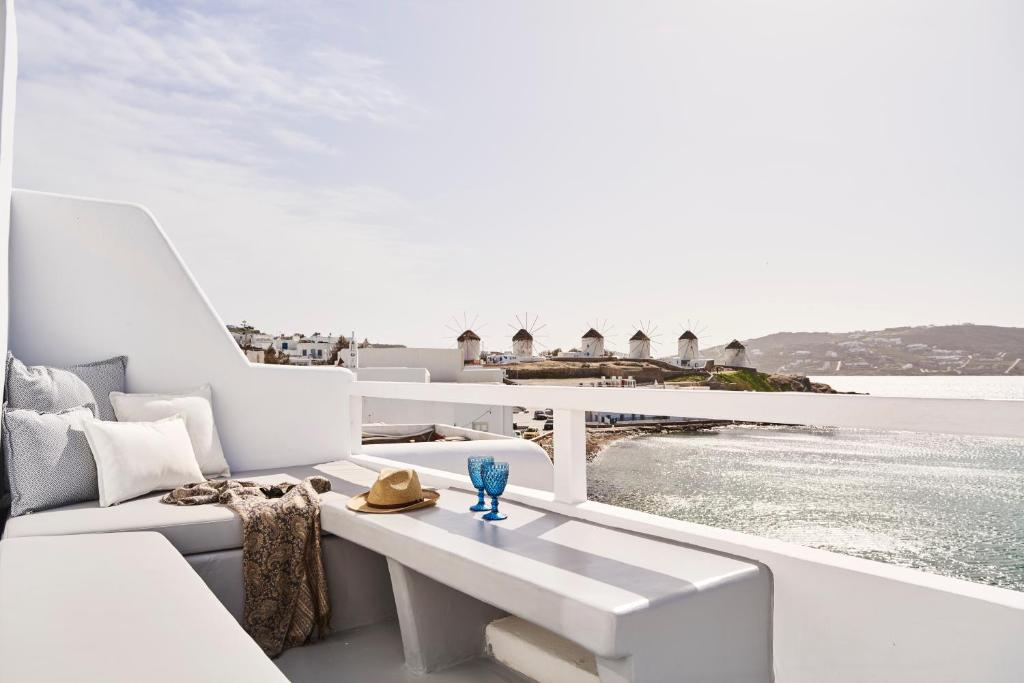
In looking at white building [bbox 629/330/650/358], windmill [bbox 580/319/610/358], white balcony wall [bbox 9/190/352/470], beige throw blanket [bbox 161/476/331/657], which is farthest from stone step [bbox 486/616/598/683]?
windmill [bbox 580/319/610/358]

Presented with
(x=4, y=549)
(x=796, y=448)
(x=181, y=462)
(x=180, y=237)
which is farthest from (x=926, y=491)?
(x=180, y=237)

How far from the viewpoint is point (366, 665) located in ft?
6.82

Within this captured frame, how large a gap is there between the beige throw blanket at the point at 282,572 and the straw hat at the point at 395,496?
199 mm

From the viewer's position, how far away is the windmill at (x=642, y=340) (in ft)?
120

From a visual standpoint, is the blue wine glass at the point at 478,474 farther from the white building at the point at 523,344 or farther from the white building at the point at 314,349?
the white building at the point at 523,344

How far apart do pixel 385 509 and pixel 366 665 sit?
0.45 m

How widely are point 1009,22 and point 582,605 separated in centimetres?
3465

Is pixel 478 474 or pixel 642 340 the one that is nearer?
pixel 478 474

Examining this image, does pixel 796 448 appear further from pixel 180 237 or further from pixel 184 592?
pixel 180 237

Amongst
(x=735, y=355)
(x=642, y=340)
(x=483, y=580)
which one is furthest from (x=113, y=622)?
(x=642, y=340)

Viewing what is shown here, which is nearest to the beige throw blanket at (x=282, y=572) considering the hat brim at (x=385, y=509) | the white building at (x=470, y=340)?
the hat brim at (x=385, y=509)

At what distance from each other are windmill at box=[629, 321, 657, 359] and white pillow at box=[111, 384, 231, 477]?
109ft

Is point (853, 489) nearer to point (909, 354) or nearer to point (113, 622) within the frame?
point (909, 354)

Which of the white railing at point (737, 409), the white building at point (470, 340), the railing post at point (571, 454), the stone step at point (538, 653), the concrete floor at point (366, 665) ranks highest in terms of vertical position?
the white building at point (470, 340)
